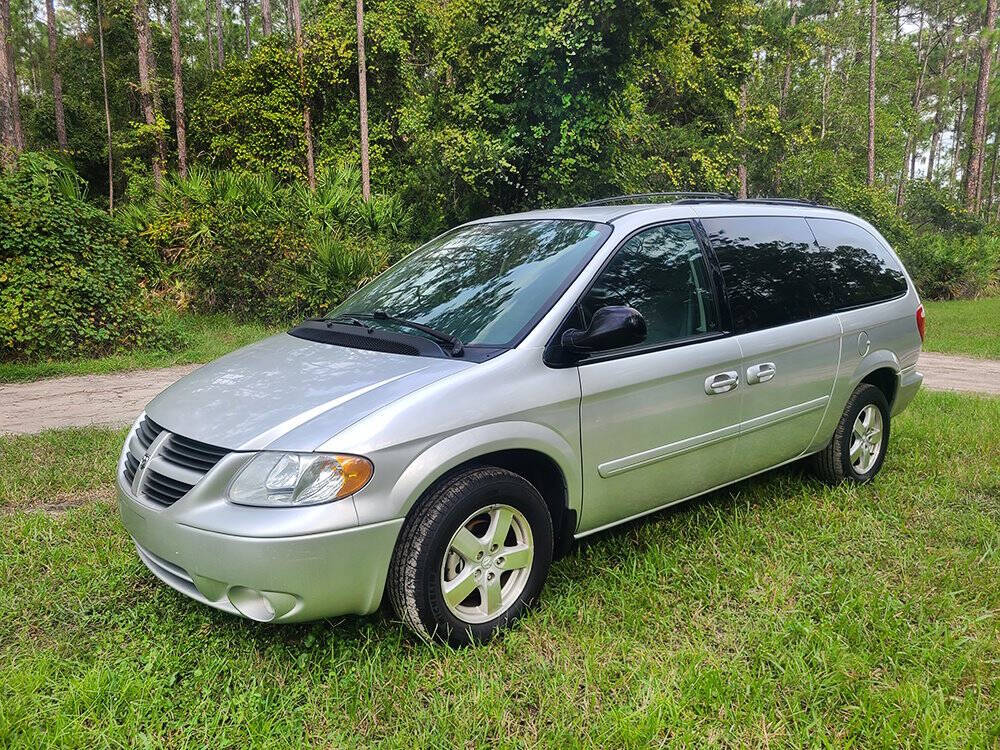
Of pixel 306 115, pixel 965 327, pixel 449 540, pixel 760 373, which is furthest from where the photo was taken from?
pixel 306 115

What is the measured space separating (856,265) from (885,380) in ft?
2.69

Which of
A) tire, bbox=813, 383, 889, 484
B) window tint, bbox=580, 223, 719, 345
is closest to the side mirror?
window tint, bbox=580, 223, 719, 345

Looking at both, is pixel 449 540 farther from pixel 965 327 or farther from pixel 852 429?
pixel 965 327

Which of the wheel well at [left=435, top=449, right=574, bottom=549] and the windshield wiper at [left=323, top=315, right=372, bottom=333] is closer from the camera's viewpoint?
the wheel well at [left=435, top=449, right=574, bottom=549]

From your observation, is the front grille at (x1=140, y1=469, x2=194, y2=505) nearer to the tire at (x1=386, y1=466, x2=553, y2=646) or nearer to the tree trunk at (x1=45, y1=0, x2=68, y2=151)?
the tire at (x1=386, y1=466, x2=553, y2=646)

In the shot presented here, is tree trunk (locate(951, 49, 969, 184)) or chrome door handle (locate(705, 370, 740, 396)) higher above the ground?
tree trunk (locate(951, 49, 969, 184))

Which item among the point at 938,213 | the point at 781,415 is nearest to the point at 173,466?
the point at 781,415

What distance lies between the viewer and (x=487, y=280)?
3531 mm

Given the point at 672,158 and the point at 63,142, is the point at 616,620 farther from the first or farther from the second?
the point at 63,142

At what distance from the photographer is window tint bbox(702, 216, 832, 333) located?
3881 millimetres

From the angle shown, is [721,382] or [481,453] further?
[721,382]

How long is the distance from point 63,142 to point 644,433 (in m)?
25.8

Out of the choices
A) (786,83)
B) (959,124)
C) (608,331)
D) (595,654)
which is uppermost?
(786,83)

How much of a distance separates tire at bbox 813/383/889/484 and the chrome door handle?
124 cm
